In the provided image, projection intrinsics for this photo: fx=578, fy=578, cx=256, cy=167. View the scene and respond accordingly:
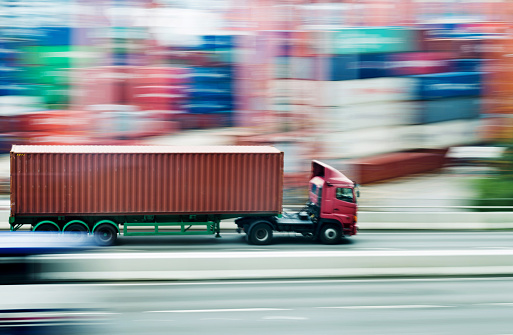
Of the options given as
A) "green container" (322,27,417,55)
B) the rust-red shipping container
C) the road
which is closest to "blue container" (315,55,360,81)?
"green container" (322,27,417,55)

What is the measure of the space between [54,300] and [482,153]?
2545cm

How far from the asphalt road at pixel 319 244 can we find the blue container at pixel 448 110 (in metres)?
9.65

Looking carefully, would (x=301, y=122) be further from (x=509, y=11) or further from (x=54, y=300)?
(x=54, y=300)

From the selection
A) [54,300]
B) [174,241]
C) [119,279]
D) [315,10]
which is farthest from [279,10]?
[54,300]

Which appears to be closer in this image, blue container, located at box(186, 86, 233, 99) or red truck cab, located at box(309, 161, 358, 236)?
red truck cab, located at box(309, 161, 358, 236)

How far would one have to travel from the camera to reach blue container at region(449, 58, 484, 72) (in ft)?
92.2

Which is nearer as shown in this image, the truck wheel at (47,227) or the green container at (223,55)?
the truck wheel at (47,227)

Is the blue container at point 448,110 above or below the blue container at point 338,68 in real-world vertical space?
below

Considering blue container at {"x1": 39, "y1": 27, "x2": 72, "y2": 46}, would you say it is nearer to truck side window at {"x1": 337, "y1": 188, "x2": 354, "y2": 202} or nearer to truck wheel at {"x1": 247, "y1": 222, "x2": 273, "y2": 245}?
truck wheel at {"x1": 247, "y1": 222, "x2": 273, "y2": 245}

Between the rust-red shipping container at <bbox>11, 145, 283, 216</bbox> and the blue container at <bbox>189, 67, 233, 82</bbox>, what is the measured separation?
11.2 metres

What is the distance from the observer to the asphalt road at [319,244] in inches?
623

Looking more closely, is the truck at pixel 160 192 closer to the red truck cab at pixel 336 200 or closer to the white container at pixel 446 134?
the red truck cab at pixel 336 200

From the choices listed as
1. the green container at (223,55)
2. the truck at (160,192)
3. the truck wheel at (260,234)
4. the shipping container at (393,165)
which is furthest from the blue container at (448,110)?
the truck wheel at (260,234)

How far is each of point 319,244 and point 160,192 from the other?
188 inches
